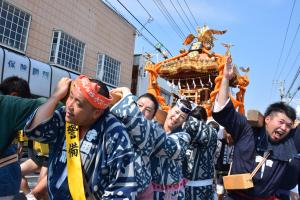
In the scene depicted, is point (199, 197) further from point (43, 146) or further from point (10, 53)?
point (10, 53)

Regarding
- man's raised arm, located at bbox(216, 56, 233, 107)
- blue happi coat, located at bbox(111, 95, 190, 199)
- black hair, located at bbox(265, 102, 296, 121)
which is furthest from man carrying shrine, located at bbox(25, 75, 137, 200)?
black hair, located at bbox(265, 102, 296, 121)

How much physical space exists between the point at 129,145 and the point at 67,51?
11730 millimetres

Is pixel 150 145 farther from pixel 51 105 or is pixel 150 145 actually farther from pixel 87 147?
pixel 51 105

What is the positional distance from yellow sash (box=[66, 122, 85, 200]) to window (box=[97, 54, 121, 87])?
13243mm

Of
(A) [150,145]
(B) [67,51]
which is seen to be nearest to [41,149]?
(A) [150,145]

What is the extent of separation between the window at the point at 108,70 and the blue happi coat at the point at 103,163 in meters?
13.3

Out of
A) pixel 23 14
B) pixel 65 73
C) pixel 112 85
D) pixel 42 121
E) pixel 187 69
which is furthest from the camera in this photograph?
pixel 112 85

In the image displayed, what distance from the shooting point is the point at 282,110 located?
2.69m

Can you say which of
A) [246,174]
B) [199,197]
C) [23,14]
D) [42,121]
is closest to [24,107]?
[42,121]

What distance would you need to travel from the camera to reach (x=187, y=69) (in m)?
6.17

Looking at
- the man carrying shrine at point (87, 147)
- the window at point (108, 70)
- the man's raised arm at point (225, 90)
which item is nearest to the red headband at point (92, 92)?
the man carrying shrine at point (87, 147)

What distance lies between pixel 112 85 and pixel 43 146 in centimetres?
1164

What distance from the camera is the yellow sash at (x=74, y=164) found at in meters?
1.65

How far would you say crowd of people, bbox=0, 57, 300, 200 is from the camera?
5.64ft
